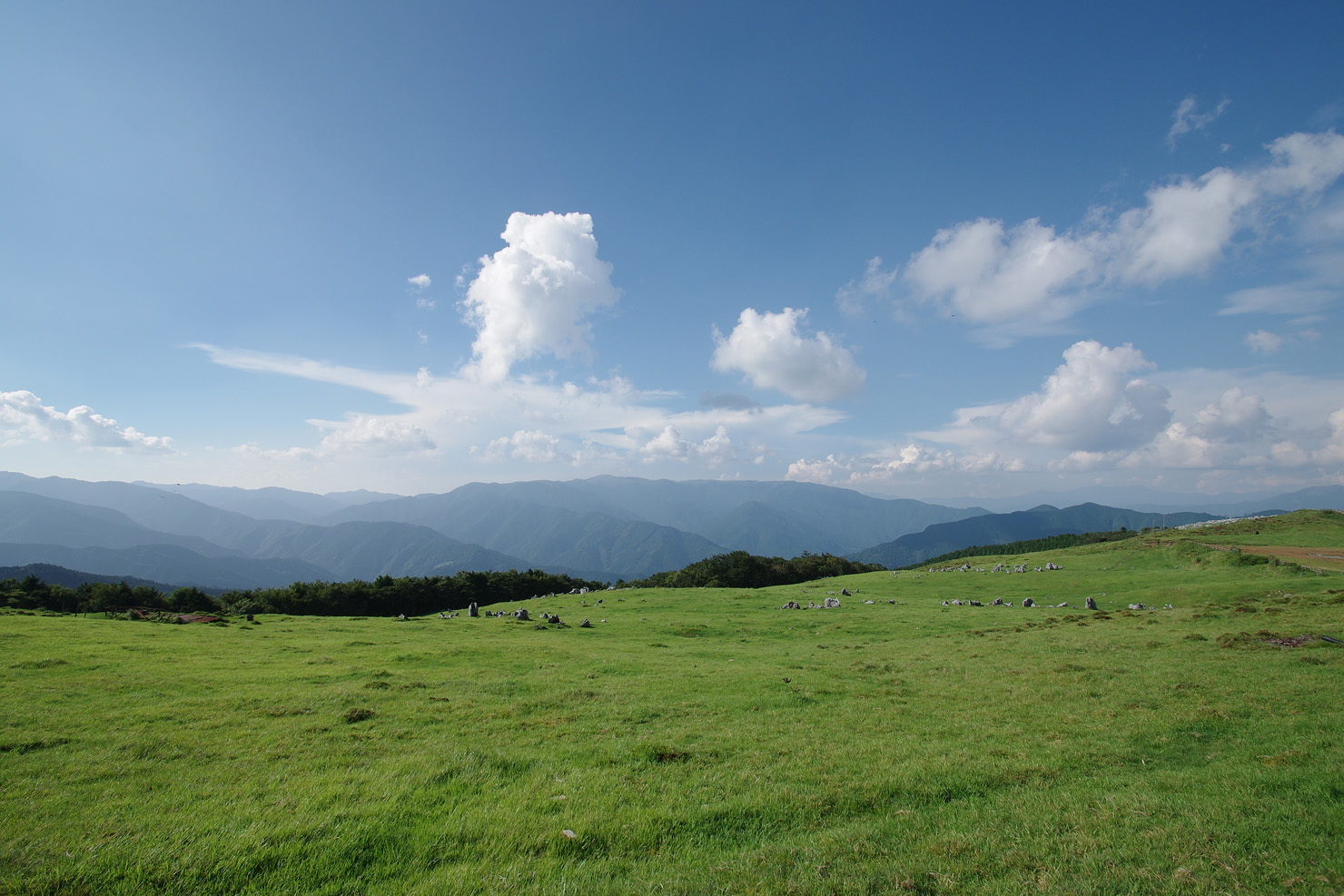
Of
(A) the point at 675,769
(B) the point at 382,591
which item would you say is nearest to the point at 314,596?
(B) the point at 382,591

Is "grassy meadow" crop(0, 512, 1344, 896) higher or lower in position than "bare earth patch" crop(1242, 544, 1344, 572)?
higher

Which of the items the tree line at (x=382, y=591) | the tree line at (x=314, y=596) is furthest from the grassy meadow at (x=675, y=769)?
the tree line at (x=382, y=591)

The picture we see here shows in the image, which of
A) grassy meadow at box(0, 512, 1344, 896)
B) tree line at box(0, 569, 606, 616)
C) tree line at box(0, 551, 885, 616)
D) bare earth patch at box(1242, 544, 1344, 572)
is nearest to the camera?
grassy meadow at box(0, 512, 1344, 896)

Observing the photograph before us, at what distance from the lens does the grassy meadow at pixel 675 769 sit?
6.21 m

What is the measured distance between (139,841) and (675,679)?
13.1m

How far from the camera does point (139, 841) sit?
20.6 feet

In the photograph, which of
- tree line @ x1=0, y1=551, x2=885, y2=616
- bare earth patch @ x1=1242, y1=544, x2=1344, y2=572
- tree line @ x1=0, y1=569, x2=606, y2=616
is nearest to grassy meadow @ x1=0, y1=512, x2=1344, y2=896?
tree line @ x1=0, y1=569, x2=606, y2=616

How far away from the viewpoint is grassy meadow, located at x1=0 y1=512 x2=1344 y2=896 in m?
6.21

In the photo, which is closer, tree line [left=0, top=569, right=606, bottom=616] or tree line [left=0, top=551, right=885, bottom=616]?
tree line [left=0, top=569, right=606, bottom=616]

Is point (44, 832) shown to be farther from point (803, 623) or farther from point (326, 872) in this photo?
point (803, 623)

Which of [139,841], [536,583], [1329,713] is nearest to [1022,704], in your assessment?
[1329,713]

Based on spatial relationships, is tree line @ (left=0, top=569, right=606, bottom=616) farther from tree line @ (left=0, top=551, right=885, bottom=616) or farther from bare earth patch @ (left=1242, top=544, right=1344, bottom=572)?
bare earth patch @ (left=1242, top=544, right=1344, bottom=572)

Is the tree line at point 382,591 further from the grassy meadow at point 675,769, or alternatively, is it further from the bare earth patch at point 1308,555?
the bare earth patch at point 1308,555

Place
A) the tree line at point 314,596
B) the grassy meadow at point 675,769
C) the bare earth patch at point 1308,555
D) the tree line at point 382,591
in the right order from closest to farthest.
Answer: the grassy meadow at point 675,769 < the tree line at point 314,596 < the bare earth patch at point 1308,555 < the tree line at point 382,591
